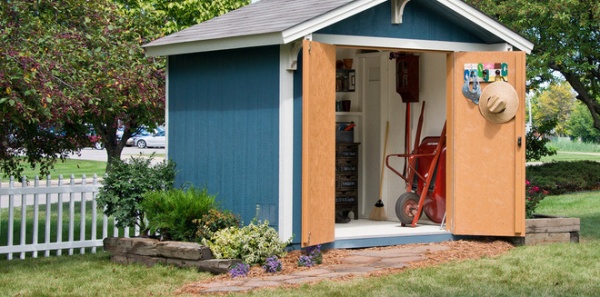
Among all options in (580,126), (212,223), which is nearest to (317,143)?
(212,223)

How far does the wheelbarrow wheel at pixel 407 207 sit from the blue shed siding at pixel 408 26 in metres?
2.03

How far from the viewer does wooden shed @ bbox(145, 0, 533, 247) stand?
978 centimetres

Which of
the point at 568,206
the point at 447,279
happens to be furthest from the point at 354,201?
the point at 568,206

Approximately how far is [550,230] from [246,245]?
3.93m

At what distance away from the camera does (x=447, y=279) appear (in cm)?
865

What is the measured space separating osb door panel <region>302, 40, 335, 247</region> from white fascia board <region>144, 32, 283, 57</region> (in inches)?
15.0

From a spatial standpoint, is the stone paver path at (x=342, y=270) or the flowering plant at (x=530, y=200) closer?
the stone paver path at (x=342, y=270)

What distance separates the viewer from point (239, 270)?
904 cm

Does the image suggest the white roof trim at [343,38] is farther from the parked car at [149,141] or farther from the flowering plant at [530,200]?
the parked car at [149,141]

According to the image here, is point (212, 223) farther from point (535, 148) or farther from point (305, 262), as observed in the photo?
point (535, 148)

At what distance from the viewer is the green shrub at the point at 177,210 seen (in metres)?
9.86

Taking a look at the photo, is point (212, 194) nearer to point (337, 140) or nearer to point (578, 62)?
point (337, 140)

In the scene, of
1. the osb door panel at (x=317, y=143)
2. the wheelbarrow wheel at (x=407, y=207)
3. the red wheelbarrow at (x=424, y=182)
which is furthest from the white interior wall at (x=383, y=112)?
the osb door panel at (x=317, y=143)

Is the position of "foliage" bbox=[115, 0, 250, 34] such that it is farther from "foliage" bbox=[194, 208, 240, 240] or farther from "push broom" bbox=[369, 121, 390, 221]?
"foliage" bbox=[194, 208, 240, 240]
